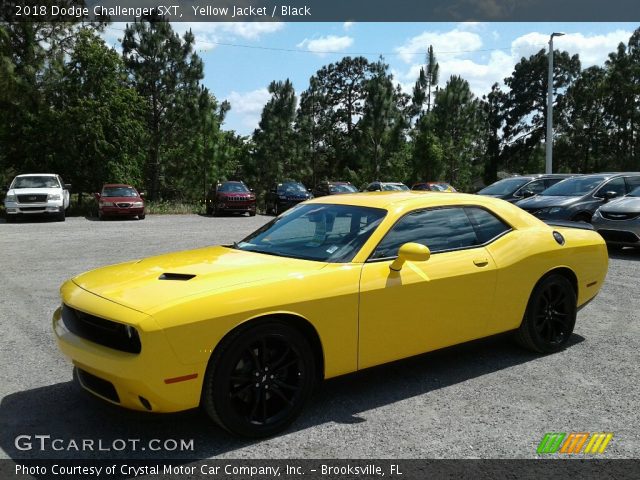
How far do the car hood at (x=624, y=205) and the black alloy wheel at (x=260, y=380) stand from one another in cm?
979

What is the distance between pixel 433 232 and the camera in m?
4.36

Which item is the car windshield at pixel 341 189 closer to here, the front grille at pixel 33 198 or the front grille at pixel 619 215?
the front grille at pixel 33 198

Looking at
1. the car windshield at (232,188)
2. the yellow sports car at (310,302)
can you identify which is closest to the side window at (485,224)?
the yellow sports car at (310,302)

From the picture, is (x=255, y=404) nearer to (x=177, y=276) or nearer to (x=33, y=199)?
(x=177, y=276)

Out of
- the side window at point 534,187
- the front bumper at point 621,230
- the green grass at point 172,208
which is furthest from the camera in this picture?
the green grass at point 172,208

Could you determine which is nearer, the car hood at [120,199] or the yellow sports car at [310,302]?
the yellow sports car at [310,302]

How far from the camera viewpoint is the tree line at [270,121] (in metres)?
27.7

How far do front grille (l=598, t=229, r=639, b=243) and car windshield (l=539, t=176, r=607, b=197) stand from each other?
2.06m

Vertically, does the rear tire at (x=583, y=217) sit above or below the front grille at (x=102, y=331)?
above

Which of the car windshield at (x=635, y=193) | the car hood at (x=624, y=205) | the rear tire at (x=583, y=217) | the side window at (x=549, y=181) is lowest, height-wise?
the rear tire at (x=583, y=217)

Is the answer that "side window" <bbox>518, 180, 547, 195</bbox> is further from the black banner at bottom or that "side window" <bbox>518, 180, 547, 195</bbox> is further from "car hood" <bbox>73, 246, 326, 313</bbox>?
the black banner at bottom

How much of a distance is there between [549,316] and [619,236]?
729 centimetres

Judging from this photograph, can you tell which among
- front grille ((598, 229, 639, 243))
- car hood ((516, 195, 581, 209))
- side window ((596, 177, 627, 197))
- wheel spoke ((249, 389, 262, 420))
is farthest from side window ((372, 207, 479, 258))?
side window ((596, 177, 627, 197))

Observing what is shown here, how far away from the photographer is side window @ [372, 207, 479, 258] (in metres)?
4.07
